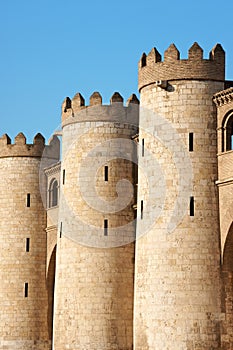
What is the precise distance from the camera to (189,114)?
28578 millimetres

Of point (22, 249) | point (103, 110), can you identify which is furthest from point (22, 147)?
point (103, 110)

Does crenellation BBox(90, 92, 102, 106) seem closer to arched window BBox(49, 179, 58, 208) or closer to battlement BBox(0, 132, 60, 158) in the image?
arched window BBox(49, 179, 58, 208)

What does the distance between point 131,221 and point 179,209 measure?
5649 mm

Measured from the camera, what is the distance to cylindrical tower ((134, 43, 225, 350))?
27.4m

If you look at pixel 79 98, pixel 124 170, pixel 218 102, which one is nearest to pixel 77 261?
pixel 124 170

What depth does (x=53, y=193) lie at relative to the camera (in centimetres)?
4128

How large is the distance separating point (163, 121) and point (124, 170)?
17.2 ft

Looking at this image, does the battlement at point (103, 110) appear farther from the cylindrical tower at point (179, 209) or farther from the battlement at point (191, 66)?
the battlement at point (191, 66)

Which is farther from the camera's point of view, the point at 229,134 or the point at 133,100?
the point at 133,100

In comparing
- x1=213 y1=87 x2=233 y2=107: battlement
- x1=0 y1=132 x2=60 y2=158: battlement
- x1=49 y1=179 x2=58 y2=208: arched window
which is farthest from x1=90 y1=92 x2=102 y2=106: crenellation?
x1=0 y1=132 x2=60 y2=158: battlement

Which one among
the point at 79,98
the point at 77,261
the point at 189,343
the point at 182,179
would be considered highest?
the point at 79,98

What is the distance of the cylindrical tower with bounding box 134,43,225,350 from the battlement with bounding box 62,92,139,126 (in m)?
Answer: 4.19

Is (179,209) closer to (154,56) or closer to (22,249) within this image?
(154,56)

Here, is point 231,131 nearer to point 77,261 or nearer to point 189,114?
point 189,114
